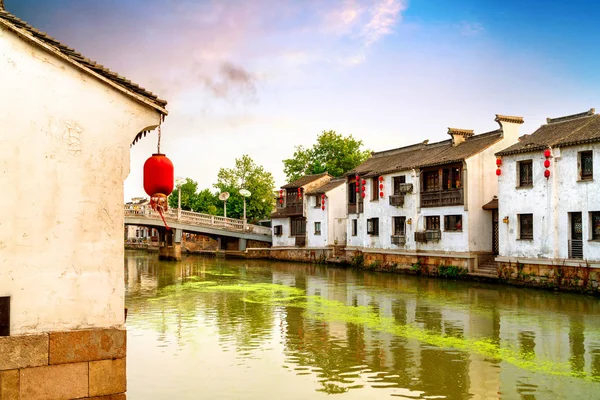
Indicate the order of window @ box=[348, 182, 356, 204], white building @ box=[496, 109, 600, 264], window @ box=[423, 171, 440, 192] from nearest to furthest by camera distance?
white building @ box=[496, 109, 600, 264] → window @ box=[423, 171, 440, 192] → window @ box=[348, 182, 356, 204]

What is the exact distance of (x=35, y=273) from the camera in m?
6.61

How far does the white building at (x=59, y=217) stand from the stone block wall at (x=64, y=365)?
0.04 feet

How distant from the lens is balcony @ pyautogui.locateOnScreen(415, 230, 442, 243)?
29562 mm

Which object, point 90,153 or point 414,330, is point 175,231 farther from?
point 90,153

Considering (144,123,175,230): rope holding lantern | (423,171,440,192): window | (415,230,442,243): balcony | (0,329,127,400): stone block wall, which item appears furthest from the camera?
(423,171,440,192): window

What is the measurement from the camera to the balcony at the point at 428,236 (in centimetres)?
2956

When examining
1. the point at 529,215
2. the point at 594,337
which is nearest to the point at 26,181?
the point at 594,337

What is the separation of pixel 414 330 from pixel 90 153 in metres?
10.4

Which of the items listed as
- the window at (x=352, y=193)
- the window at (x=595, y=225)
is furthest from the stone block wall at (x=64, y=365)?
the window at (x=352, y=193)

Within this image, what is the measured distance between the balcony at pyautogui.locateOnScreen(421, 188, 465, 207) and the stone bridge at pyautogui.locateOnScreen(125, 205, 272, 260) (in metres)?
19.9

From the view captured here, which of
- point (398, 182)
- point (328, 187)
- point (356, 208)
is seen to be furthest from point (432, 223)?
point (328, 187)

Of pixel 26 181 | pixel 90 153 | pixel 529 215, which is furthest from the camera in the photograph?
pixel 529 215

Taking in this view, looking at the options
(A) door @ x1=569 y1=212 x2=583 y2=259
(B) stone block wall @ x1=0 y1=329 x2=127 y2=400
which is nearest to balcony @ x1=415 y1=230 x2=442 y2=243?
(A) door @ x1=569 y1=212 x2=583 y2=259

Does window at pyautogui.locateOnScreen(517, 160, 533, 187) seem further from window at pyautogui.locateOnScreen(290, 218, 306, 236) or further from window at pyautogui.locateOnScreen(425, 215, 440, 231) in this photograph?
window at pyautogui.locateOnScreen(290, 218, 306, 236)
